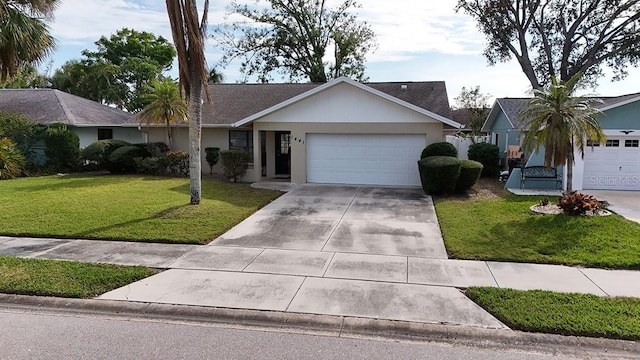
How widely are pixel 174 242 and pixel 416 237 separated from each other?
5265 millimetres

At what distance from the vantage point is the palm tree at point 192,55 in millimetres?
10664

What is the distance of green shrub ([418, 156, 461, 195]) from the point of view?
14008mm

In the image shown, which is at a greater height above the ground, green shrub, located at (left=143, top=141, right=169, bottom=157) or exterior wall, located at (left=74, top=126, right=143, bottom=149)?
exterior wall, located at (left=74, top=126, right=143, bottom=149)

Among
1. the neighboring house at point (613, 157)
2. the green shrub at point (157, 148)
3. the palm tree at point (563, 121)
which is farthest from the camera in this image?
the green shrub at point (157, 148)

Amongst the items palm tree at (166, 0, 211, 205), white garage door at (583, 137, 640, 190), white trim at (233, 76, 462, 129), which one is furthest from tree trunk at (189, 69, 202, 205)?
white garage door at (583, 137, 640, 190)

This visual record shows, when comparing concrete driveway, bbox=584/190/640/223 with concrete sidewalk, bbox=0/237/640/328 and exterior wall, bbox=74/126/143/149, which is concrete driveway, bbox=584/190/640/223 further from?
exterior wall, bbox=74/126/143/149

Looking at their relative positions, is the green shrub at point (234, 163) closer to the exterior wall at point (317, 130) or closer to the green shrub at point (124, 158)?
the exterior wall at point (317, 130)

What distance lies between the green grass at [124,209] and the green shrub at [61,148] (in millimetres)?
→ 3204

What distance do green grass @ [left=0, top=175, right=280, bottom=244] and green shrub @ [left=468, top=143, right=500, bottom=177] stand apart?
973 cm

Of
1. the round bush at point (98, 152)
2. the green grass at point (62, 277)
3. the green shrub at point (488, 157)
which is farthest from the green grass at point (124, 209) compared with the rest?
the green shrub at point (488, 157)

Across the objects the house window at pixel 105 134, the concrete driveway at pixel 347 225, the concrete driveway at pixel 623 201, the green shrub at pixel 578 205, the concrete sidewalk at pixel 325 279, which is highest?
the house window at pixel 105 134

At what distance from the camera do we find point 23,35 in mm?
12453

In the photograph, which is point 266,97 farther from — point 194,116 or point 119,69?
point 119,69

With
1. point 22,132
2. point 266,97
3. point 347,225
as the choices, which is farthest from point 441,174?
point 22,132
